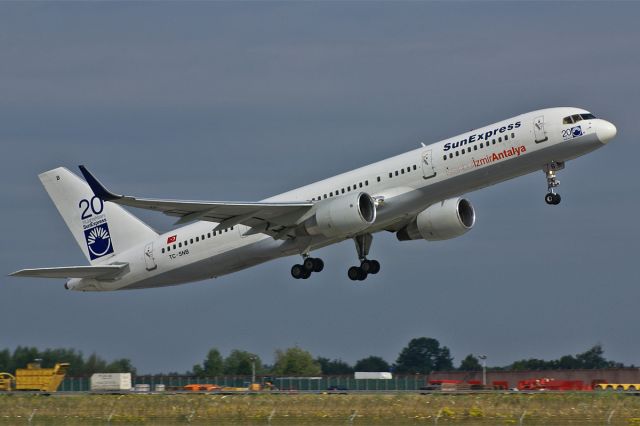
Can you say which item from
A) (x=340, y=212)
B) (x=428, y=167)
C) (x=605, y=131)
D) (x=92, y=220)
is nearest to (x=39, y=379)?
(x=92, y=220)

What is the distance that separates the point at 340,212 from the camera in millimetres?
51406

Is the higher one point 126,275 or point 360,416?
point 126,275

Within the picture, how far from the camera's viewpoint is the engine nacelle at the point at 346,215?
167 ft

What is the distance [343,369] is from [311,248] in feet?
147

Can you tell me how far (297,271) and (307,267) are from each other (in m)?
0.54

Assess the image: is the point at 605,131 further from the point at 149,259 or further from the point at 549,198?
the point at 149,259

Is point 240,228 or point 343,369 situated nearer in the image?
point 240,228

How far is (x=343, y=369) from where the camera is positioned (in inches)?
3890

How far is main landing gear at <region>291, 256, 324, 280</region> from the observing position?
188 feet

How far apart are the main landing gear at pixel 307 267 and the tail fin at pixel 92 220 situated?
7806 millimetres

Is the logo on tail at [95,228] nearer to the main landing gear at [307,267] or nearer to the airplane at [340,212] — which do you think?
the airplane at [340,212]

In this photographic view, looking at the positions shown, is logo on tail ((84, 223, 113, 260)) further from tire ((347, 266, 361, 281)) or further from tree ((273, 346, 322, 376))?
tree ((273, 346, 322, 376))

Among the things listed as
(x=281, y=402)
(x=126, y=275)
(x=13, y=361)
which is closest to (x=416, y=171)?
(x=281, y=402)

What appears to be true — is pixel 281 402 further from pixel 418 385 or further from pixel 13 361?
pixel 13 361
